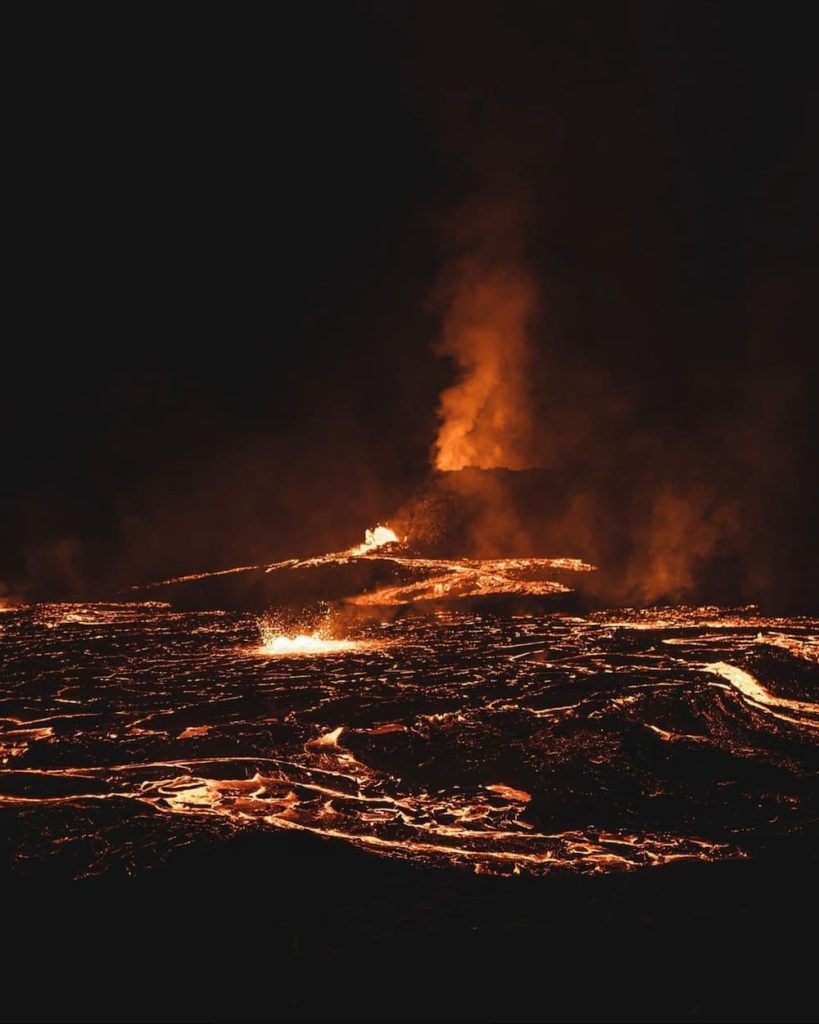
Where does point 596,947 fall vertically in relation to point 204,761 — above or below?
below

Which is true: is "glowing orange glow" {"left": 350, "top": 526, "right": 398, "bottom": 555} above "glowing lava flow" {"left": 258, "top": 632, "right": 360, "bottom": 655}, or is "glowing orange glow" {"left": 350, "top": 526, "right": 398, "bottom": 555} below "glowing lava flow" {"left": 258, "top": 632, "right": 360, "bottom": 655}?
above

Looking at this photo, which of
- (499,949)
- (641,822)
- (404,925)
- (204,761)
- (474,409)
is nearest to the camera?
(499,949)

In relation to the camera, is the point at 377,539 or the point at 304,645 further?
the point at 377,539

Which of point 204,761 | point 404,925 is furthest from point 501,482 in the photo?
point 404,925

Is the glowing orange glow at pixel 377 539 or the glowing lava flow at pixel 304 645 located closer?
the glowing lava flow at pixel 304 645

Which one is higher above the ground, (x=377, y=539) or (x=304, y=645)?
(x=377, y=539)

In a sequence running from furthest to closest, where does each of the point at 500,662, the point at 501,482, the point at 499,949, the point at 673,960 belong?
1. the point at 501,482
2. the point at 500,662
3. the point at 499,949
4. the point at 673,960

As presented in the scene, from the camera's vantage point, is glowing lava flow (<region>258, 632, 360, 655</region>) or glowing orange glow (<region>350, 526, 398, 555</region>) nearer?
glowing lava flow (<region>258, 632, 360, 655</region>)

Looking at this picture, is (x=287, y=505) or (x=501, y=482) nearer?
(x=501, y=482)

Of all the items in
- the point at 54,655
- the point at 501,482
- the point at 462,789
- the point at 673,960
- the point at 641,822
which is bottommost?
the point at 673,960

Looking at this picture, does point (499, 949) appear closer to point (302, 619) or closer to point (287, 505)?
point (302, 619)

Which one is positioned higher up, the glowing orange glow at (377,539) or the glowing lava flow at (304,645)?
the glowing orange glow at (377,539)
